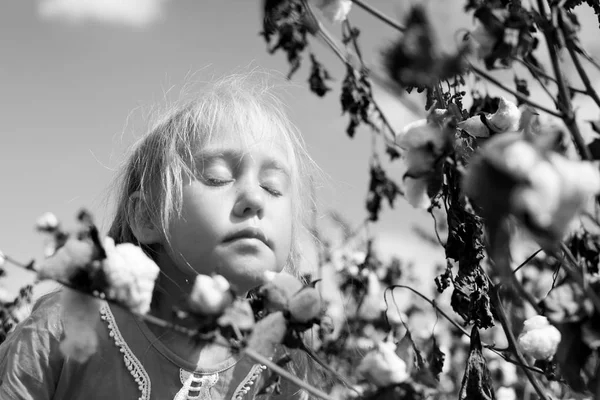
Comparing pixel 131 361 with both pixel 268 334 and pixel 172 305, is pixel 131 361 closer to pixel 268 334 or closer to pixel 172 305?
pixel 172 305

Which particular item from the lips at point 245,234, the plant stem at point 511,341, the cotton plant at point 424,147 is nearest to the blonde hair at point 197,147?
the lips at point 245,234

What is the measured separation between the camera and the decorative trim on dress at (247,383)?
5.42 feet

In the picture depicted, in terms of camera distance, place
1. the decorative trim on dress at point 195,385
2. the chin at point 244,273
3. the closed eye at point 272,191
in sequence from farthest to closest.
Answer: the decorative trim on dress at point 195,385 → the closed eye at point 272,191 → the chin at point 244,273

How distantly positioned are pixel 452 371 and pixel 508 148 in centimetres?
350

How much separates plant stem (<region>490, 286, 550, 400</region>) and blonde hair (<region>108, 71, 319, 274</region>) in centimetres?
73

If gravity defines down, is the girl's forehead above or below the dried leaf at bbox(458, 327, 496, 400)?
above

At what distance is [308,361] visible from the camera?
1709 millimetres

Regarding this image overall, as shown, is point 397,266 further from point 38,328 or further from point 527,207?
point 527,207

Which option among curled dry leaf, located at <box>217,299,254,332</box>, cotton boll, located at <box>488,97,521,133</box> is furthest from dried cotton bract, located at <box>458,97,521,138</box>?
curled dry leaf, located at <box>217,299,254,332</box>

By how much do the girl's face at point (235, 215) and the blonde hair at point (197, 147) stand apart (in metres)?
0.05

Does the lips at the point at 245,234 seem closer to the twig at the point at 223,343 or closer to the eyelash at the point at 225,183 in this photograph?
the eyelash at the point at 225,183

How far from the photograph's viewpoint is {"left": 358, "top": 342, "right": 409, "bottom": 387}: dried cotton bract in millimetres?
645

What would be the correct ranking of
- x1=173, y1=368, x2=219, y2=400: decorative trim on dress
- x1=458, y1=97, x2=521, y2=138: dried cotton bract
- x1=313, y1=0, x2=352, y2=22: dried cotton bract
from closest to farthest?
x1=313, y1=0, x2=352, y2=22: dried cotton bract → x1=458, y1=97, x2=521, y2=138: dried cotton bract → x1=173, y1=368, x2=219, y2=400: decorative trim on dress

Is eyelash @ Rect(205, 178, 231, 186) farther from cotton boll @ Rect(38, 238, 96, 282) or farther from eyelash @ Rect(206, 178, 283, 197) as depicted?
cotton boll @ Rect(38, 238, 96, 282)
